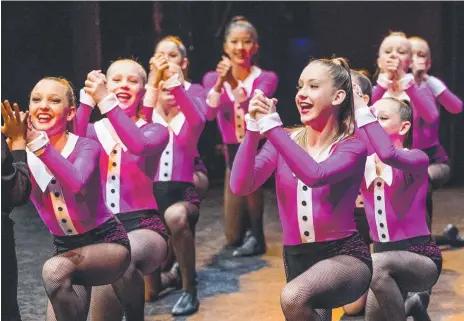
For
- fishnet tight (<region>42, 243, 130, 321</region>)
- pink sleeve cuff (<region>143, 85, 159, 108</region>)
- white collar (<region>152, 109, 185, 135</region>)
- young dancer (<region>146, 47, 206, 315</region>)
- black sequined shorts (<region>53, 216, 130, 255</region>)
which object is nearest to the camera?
fishnet tight (<region>42, 243, 130, 321</region>)

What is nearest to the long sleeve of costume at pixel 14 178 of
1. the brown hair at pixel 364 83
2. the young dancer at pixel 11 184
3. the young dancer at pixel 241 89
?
the young dancer at pixel 11 184

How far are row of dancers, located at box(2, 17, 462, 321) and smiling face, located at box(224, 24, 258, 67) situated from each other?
90cm

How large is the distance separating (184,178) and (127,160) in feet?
2.68

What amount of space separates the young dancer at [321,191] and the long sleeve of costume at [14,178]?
78 centimetres

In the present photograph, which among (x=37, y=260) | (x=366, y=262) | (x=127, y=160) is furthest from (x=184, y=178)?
(x=366, y=262)

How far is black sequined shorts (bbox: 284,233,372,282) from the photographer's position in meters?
3.54

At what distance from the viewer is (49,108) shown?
148 inches

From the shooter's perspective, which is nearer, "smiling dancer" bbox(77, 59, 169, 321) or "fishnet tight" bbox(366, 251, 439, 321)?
"fishnet tight" bbox(366, 251, 439, 321)

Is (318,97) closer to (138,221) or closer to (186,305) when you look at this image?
(138,221)

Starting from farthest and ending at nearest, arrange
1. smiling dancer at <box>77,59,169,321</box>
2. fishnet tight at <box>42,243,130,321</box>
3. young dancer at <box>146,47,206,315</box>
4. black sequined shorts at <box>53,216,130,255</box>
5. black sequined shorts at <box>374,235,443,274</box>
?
young dancer at <box>146,47,206,315</box>
smiling dancer at <box>77,59,169,321</box>
black sequined shorts at <box>374,235,443,274</box>
black sequined shorts at <box>53,216,130,255</box>
fishnet tight at <box>42,243,130,321</box>

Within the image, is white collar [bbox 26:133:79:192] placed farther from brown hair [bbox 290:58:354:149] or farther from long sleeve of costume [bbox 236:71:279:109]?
long sleeve of costume [bbox 236:71:279:109]

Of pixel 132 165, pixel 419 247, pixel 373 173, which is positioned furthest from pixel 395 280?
pixel 132 165

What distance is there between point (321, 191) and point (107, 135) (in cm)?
136

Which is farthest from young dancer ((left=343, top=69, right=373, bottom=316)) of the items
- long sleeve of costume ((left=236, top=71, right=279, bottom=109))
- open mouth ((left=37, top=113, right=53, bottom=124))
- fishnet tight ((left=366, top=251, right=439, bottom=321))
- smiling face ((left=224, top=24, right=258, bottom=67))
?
open mouth ((left=37, top=113, right=53, bottom=124))
